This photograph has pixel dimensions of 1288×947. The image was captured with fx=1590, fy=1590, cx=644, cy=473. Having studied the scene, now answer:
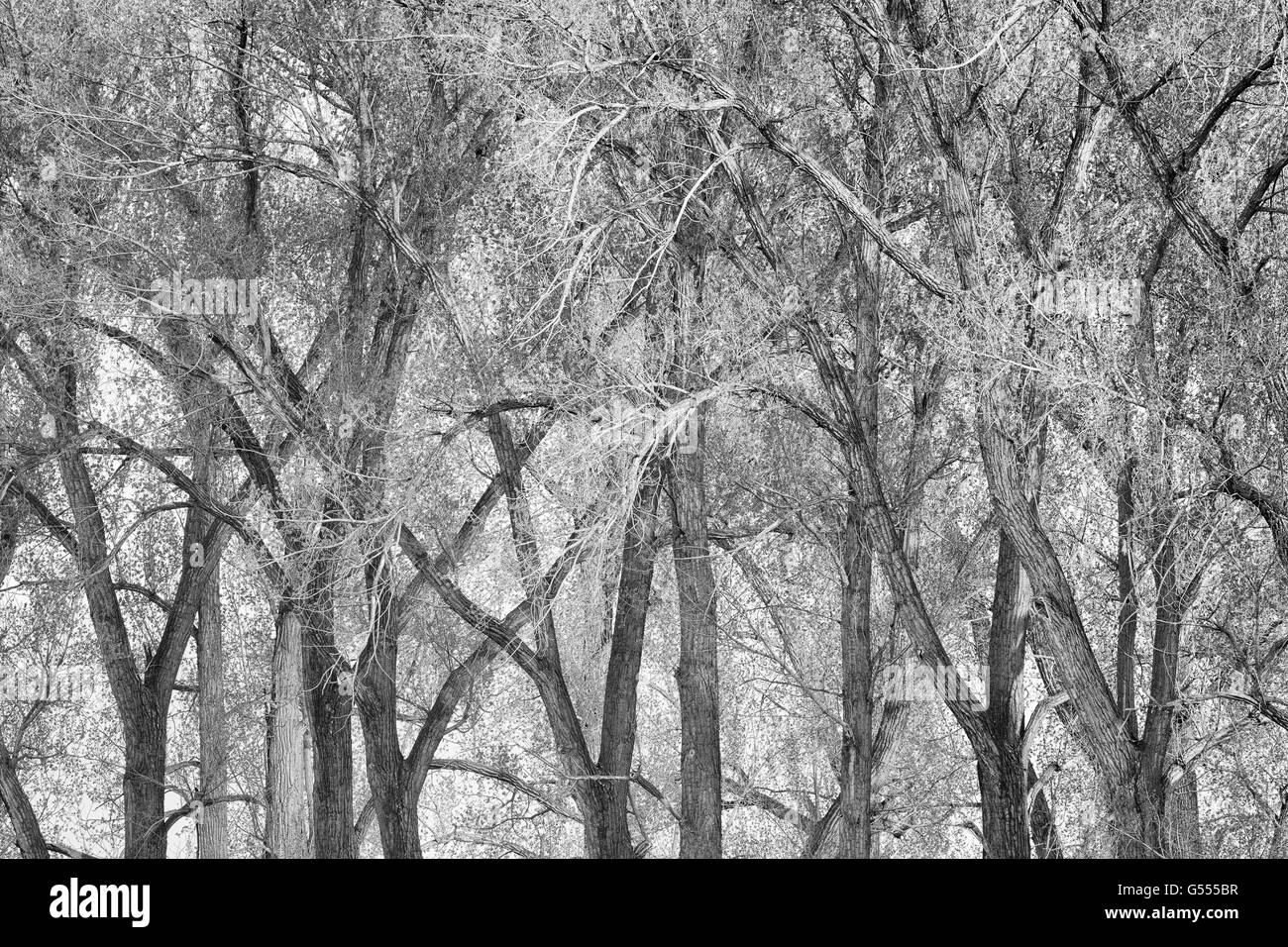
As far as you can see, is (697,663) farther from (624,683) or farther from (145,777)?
(145,777)

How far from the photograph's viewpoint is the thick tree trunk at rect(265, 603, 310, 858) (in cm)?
1688

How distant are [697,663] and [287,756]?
16.9ft

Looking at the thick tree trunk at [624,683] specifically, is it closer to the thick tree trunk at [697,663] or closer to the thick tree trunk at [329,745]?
the thick tree trunk at [697,663]

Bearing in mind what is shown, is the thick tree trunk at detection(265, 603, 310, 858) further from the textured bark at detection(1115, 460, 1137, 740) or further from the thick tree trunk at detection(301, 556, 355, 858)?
the textured bark at detection(1115, 460, 1137, 740)

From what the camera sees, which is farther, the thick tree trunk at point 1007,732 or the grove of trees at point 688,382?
the thick tree trunk at point 1007,732

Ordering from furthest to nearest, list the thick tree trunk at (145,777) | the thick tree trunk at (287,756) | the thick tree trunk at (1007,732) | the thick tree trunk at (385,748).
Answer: the thick tree trunk at (145,777) → the thick tree trunk at (287,756) → the thick tree trunk at (385,748) → the thick tree trunk at (1007,732)

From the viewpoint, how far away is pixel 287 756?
1712 centimetres

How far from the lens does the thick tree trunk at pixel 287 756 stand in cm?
1688

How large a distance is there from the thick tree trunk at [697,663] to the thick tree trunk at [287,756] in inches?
179

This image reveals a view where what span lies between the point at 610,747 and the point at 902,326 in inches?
195

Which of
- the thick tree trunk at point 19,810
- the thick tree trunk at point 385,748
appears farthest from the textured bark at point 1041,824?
the thick tree trunk at point 19,810

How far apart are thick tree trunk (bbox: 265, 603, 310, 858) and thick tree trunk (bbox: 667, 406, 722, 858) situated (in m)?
4.54
